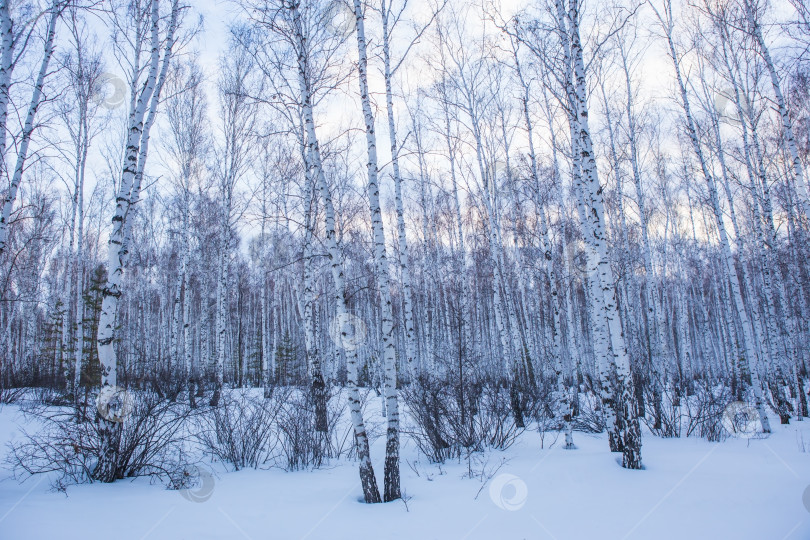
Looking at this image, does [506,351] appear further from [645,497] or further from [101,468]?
[101,468]

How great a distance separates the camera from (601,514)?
3.64 metres

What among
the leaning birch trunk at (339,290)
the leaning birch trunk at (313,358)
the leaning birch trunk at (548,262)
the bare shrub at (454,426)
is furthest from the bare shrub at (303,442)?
the leaning birch trunk at (548,262)

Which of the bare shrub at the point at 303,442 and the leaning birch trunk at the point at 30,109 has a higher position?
the leaning birch trunk at the point at 30,109

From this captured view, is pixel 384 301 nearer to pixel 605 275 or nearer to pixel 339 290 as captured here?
pixel 339 290

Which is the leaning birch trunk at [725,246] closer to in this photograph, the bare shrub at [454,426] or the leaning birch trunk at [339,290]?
the bare shrub at [454,426]

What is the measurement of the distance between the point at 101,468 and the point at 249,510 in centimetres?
194

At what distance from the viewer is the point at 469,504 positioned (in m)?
4.05

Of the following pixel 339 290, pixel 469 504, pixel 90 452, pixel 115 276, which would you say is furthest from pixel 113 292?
pixel 469 504

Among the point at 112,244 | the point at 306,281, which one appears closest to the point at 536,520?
the point at 112,244

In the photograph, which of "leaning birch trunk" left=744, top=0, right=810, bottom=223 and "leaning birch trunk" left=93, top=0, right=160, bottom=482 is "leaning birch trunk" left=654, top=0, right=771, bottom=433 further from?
"leaning birch trunk" left=93, top=0, right=160, bottom=482
